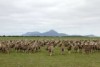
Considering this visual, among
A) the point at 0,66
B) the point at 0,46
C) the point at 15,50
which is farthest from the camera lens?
the point at 15,50

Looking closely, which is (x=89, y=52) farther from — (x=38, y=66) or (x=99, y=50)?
(x=38, y=66)

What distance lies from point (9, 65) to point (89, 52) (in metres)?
15.8

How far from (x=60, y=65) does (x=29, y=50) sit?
13.8 m

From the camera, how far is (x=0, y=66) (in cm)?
2611

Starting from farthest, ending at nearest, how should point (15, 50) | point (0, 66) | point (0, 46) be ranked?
1. point (15, 50)
2. point (0, 46)
3. point (0, 66)

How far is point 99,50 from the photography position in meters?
43.3

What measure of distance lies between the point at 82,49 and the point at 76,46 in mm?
1147

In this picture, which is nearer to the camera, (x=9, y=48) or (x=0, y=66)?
(x=0, y=66)

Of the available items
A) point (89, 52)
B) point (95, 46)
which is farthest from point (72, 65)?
point (95, 46)

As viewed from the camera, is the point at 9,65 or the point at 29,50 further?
the point at 29,50

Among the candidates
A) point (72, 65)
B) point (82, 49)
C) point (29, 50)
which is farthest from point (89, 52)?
point (72, 65)

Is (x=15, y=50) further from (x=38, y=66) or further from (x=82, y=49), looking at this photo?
(x=38, y=66)

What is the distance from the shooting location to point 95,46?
42500 millimetres

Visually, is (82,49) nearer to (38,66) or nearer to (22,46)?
(22,46)
